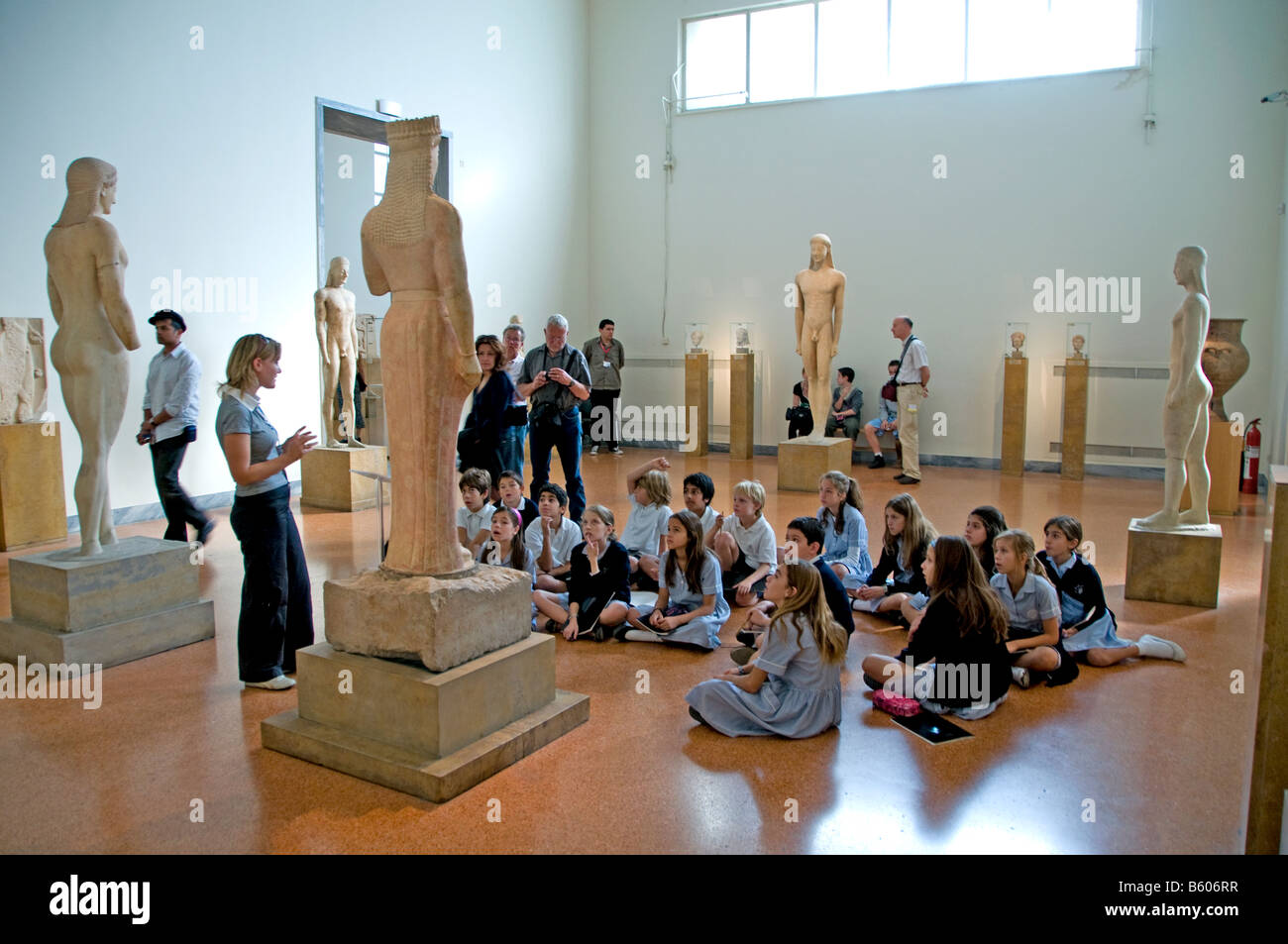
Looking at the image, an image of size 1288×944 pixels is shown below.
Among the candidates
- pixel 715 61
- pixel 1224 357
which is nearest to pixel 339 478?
pixel 715 61

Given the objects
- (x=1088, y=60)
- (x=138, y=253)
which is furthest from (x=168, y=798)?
(x=1088, y=60)

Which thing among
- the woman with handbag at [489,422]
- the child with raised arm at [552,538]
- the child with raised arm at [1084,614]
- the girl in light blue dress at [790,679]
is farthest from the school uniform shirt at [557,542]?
the child with raised arm at [1084,614]

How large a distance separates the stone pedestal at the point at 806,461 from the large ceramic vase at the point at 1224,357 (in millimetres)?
3927

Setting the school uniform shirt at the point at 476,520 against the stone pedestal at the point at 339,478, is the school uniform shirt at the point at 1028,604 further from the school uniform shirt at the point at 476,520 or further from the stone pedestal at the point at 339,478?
the stone pedestal at the point at 339,478

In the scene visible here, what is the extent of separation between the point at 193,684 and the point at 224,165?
690cm

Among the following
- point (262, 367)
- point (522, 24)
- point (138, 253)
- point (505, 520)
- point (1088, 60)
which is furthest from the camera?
point (522, 24)

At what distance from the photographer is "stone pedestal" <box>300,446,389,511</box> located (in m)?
10.4

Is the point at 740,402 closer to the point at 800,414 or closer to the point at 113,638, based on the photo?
the point at 800,414

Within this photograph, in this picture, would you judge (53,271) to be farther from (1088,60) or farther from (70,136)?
(1088,60)

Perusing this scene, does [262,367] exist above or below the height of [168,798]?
above

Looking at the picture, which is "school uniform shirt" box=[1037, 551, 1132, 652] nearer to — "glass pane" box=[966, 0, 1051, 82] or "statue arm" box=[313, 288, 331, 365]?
"statue arm" box=[313, 288, 331, 365]

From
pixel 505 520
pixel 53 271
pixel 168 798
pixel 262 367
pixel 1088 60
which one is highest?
pixel 1088 60

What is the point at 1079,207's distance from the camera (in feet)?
42.8

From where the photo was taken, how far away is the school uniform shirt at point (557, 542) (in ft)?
22.0
